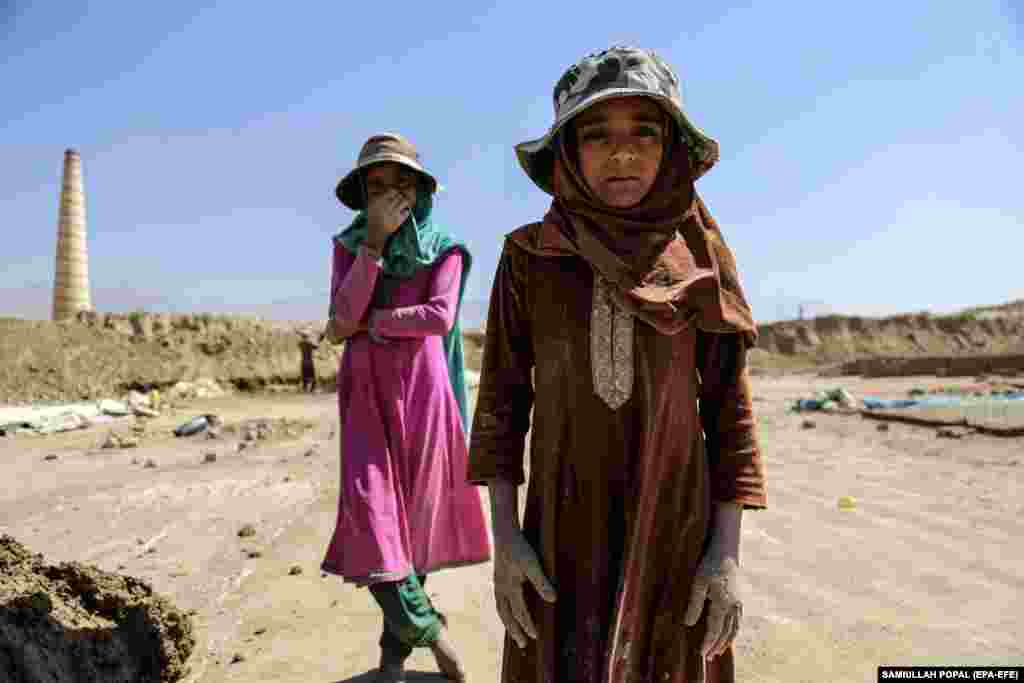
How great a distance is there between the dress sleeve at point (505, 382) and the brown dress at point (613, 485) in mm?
25

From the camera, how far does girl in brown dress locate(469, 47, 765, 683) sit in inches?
62.4

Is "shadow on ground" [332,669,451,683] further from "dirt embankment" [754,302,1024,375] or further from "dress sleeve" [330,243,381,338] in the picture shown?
"dirt embankment" [754,302,1024,375]

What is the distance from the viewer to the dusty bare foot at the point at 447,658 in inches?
117

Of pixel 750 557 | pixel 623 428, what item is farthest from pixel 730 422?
pixel 750 557

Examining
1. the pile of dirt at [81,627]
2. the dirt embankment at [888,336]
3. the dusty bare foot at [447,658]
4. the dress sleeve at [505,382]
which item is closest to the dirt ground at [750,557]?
the dusty bare foot at [447,658]

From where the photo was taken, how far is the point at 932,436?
9.64 meters

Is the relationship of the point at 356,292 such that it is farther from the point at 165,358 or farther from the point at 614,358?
the point at 165,358

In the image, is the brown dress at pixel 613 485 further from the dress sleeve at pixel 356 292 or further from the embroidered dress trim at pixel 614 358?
the dress sleeve at pixel 356 292

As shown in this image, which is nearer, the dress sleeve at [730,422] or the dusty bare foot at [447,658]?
the dress sleeve at [730,422]

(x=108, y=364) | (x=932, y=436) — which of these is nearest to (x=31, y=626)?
(x=932, y=436)

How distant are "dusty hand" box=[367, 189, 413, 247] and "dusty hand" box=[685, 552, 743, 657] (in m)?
1.89

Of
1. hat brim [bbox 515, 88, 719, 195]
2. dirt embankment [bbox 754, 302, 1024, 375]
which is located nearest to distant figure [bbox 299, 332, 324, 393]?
dirt embankment [bbox 754, 302, 1024, 375]

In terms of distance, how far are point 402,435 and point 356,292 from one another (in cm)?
58

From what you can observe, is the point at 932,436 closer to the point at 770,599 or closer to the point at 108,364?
the point at 770,599
